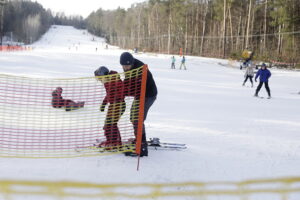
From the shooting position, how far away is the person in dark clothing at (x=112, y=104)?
440 centimetres

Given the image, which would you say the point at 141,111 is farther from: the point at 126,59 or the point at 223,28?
the point at 223,28

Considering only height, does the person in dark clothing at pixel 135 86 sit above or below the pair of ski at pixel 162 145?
above

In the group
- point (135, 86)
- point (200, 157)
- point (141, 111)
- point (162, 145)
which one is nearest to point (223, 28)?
point (162, 145)

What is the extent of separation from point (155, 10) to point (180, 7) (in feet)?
45.0

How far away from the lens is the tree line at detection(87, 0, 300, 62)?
3856 centimetres

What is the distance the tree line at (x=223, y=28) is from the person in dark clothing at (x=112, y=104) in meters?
34.3

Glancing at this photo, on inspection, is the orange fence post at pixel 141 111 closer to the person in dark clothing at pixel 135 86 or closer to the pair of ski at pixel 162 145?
the person in dark clothing at pixel 135 86

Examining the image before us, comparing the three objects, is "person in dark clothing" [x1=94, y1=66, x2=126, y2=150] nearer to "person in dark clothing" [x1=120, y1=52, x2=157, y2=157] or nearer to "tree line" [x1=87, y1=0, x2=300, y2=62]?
"person in dark clothing" [x1=120, y1=52, x2=157, y2=157]

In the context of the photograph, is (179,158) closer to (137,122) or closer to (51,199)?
(137,122)

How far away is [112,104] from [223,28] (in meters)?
39.4

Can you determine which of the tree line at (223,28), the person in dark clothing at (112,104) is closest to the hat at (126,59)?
the person in dark clothing at (112,104)

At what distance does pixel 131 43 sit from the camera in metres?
79.1

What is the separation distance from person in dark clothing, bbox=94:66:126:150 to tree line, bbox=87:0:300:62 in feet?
113

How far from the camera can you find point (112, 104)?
4527 millimetres
